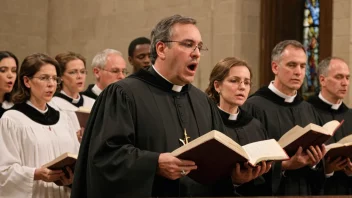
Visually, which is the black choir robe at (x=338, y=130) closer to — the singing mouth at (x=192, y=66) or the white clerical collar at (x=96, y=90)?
the white clerical collar at (x=96, y=90)

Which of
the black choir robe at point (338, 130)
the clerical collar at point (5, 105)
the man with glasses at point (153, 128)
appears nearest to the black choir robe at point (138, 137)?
the man with glasses at point (153, 128)

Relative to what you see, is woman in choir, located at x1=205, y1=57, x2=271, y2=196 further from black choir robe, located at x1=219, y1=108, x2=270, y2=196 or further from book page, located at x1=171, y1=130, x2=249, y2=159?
book page, located at x1=171, y1=130, x2=249, y2=159

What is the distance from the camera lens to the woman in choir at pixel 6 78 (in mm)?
7489

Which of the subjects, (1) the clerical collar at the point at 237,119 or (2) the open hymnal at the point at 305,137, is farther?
(1) the clerical collar at the point at 237,119

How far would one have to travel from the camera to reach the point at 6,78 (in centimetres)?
748

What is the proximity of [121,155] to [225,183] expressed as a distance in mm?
785

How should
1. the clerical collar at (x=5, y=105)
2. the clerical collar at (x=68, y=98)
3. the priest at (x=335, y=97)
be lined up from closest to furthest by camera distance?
the clerical collar at (x=5, y=105) < the priest at (x=335, y=97) < the clerical collar at (x=68, y=98)

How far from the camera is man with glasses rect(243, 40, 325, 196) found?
22.2ft

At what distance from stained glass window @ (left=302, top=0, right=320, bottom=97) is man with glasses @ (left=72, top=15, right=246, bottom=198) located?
4.93 meters

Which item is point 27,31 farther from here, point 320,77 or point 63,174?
point 63,174

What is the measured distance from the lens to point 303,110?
7441 mm

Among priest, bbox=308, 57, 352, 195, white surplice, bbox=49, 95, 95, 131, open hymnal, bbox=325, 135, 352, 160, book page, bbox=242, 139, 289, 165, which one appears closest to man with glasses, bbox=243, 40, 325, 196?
open hymnal, bbox=325, 135, 352, 160

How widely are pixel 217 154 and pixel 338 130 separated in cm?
369

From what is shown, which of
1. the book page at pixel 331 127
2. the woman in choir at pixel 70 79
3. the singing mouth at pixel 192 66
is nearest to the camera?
the singing mouth at pixel 192 66
